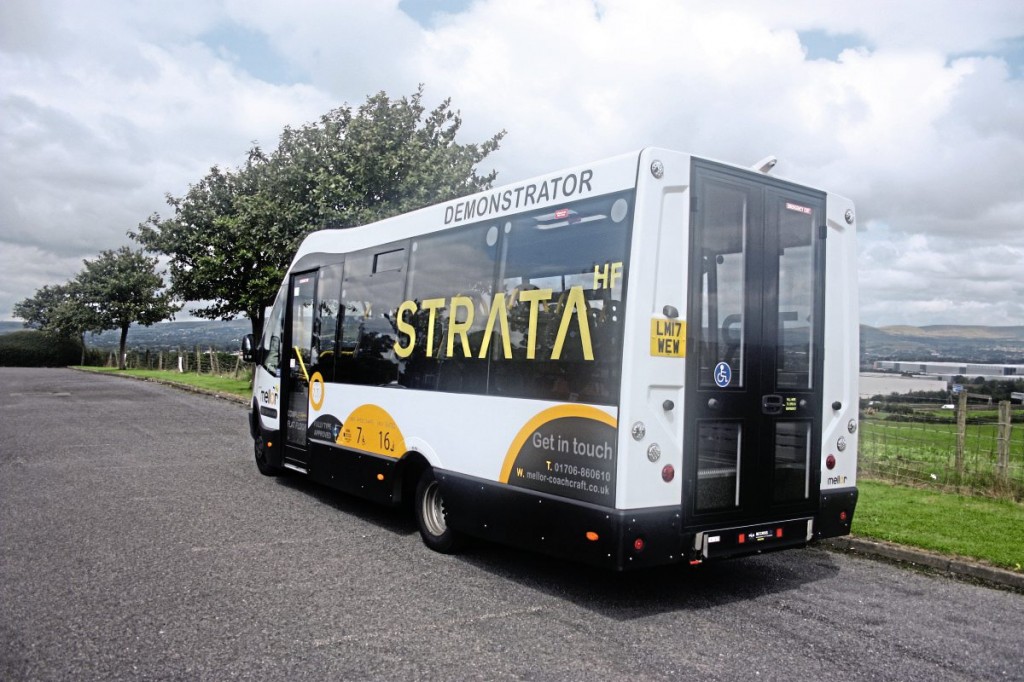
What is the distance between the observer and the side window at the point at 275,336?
1009cm

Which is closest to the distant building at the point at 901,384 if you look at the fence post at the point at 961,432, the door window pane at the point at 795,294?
the fence post at the point at 961,432

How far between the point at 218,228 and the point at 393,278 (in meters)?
22.8

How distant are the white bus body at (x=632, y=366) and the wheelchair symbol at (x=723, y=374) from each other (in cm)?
1

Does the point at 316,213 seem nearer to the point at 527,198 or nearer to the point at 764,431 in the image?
the point at 527,198

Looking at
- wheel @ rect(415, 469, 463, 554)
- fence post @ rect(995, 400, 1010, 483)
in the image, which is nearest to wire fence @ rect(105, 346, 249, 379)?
wheel @ rect(415, 469, 463, 554)

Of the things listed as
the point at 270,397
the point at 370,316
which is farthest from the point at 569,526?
the point at 270,397

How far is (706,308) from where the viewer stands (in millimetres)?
5535

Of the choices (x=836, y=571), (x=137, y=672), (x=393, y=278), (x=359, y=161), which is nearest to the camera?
(x=137, y=672)

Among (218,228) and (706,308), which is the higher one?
(218,228)

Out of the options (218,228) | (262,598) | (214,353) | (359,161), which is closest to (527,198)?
(262,598)

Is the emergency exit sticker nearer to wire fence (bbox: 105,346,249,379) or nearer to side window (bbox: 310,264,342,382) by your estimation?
side window (bbox: 310,264,342,382)

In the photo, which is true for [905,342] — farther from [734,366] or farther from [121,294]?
[121,294]

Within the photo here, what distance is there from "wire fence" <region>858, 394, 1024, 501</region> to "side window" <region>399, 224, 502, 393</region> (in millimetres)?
6660

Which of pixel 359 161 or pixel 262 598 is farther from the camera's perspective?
pixel 359 161
